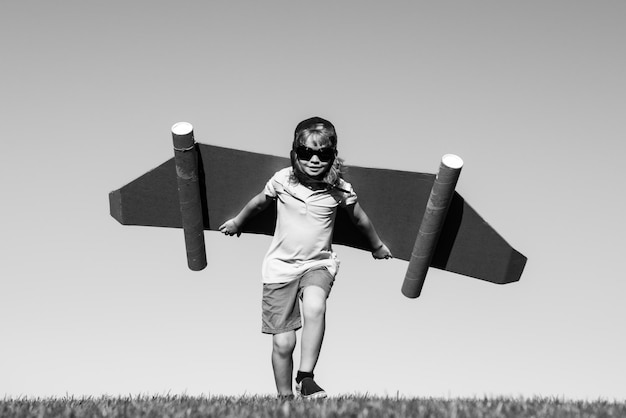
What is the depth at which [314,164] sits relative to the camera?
16.7ft

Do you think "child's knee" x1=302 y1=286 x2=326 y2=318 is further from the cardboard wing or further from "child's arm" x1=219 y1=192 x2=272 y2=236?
the cardboard wing

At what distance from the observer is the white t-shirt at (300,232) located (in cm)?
515

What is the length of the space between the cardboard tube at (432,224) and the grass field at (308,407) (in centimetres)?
131

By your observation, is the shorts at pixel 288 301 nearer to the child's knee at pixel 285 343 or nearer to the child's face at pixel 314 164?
the child's knee at pixel 285 343

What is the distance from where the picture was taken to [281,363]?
5078 mm

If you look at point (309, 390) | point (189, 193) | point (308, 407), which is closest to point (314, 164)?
point (189, 193)

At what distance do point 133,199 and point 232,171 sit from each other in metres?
0.80

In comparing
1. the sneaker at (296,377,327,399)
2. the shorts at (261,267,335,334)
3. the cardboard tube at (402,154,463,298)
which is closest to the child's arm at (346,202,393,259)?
the cardboard tube at (402,154,463,298)

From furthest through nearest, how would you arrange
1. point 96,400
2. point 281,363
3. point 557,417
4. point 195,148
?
point 195,148 < point 281,363 < point 96,400 < point 557,417

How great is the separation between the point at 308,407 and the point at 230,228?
197cm

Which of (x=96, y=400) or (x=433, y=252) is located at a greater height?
(x=433, y=252)

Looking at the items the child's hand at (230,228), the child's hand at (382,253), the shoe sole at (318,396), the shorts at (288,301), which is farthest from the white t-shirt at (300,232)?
the shoe sole at (318,396)

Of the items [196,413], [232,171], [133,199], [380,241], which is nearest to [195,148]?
[232,171]

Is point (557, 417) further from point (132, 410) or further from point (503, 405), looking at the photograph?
point (132, 410)
